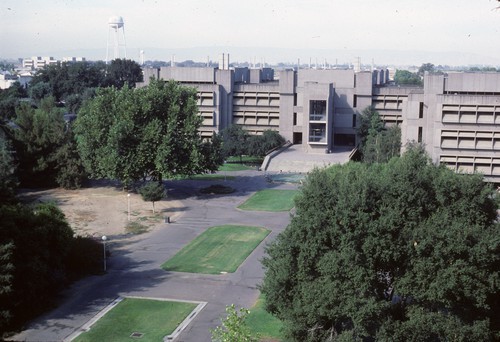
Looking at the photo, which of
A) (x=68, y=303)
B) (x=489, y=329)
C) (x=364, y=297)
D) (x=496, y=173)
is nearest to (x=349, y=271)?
(x=364, y=297)

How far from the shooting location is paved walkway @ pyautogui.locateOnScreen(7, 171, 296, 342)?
30.0 metres

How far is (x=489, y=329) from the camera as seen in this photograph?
80.2 ft

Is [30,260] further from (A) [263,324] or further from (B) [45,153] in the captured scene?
(B) [45,153]

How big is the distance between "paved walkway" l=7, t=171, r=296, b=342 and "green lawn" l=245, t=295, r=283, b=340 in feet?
4.75

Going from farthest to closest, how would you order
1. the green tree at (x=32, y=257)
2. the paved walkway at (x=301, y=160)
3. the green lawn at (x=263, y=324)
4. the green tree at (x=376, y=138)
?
1. the paved walkway at (x=301, y=160)
2. the green tree at (x=376, y=138)
3. the green tree at (x=32, y=257)
4. the green lawn at (x=263, y=324)

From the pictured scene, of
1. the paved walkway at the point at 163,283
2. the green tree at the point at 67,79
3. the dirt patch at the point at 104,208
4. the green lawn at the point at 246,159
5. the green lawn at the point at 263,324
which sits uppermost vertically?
the green tree at the point at 67,79

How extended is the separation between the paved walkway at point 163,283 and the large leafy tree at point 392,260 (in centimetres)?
614

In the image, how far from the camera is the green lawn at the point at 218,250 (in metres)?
38.8

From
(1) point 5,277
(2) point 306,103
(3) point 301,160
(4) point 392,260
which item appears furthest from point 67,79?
(4) point 392,260

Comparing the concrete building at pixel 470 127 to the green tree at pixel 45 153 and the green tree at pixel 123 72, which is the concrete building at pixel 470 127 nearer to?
the green tree at pixel 45 153

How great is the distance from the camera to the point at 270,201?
57.8 meters

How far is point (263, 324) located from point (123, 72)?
107 metres

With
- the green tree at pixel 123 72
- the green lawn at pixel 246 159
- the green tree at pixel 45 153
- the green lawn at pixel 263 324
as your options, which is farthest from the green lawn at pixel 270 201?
the green tree at pixel 123 72

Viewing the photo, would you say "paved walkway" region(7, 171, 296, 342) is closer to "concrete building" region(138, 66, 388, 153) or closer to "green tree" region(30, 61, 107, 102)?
"concrete building" region(138, 66, 388, 153)
